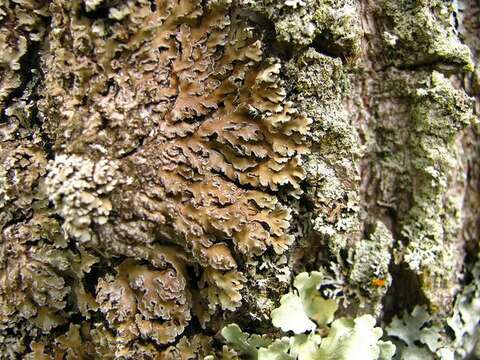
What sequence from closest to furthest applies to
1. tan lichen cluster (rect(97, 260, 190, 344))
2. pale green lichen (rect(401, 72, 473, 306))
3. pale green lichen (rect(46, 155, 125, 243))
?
pale green lichen (rect(46, 155, 125, 243)), tan lichen cluster (rect(97, 260, 190, 344)), pale green lichen (rect(401, 72, 473, 306))

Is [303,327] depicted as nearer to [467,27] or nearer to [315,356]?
[315,356]

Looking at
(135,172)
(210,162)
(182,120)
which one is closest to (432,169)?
(210,162)

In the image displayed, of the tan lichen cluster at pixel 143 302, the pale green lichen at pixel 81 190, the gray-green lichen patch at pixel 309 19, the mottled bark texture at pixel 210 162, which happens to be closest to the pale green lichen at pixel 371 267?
the mottled bark texture at pixel 210 162

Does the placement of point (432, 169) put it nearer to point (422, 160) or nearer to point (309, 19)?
point (422, 160)

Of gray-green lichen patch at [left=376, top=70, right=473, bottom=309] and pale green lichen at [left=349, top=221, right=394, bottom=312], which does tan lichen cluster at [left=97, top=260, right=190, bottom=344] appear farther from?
gray-green lichen patch at [left=376, top=70, right=473, bottom=309]

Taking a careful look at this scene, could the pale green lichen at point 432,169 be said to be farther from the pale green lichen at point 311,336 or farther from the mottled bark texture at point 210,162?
the pale green lichen at point 311,336

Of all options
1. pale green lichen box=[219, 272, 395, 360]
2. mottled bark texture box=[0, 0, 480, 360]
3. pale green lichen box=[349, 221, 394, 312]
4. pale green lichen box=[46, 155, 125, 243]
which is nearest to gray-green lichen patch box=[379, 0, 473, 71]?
mottled bark texture box=[0, 0, 480, 360]

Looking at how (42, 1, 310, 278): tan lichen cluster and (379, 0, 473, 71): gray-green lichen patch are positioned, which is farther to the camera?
(379, 0, 473, 71): gray-green lichen patch
